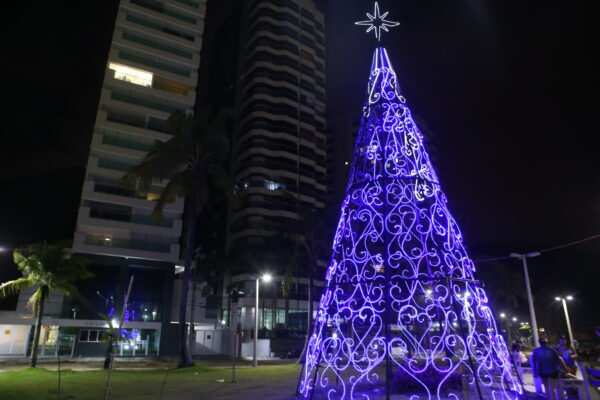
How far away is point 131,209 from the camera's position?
43.4 m

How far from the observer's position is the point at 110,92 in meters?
44.2

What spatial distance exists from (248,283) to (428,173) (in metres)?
52.9

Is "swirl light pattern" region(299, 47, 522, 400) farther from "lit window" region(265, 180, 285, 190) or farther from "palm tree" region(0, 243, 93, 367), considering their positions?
"lit window" region(265, 180, 285, 190)

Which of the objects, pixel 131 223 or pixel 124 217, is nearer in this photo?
pixel 131 223

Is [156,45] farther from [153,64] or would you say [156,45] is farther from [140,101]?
[140,101]

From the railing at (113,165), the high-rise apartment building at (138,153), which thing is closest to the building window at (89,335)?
the high-rise apartment building at (138,153)

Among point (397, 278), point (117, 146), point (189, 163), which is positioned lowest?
point (397, 278)

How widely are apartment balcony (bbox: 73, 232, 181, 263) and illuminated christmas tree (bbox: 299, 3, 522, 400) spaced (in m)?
31.5

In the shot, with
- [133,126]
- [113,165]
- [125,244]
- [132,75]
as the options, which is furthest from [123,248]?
[132,75]

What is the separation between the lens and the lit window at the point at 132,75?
149 ft

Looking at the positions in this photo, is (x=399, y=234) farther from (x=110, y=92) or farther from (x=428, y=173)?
(x=110, y=92)

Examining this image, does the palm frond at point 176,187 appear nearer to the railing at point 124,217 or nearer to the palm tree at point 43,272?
the palm tree at point 43,272

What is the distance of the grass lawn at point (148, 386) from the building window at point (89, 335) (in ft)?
60.6

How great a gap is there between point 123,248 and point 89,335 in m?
7.96
